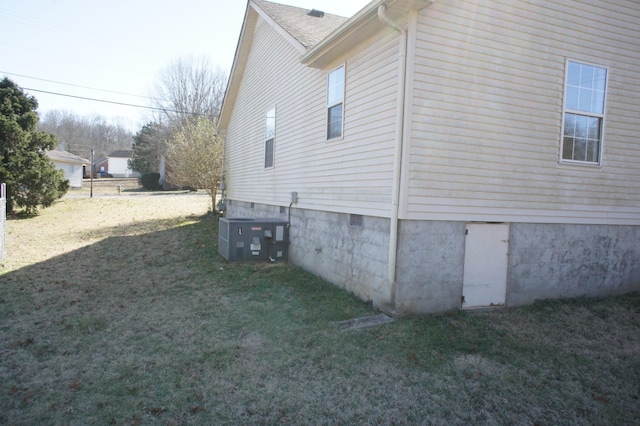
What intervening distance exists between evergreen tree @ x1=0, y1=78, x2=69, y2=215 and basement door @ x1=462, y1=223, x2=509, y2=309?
18.8 meters

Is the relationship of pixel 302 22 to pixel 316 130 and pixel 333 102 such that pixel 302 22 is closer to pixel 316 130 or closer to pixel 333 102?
pixel 316 130

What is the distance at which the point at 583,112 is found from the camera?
21.9ft

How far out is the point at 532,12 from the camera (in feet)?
20.2

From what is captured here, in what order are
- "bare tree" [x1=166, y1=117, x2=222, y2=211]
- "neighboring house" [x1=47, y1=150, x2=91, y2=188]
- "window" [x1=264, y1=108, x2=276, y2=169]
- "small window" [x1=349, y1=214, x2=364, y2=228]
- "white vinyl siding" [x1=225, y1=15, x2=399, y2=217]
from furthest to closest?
"neighboring house" [x1=47, y1=150, x2=91, y2=188], "bare tree" [x1=166, y1=117, x2=222, y2=211], "window" [x1=264, y1=108, x2=276, y2=169], "small window" [x1=349, y1=214, x2=364, y2=228], "white vinyl siding" [x1=225, y1=15, x2=399, y2=217]

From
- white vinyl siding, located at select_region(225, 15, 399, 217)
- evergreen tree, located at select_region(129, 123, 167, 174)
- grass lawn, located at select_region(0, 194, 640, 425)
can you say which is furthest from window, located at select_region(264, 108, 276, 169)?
evergreen tree, located at select_region(129, 123, 167, 174)

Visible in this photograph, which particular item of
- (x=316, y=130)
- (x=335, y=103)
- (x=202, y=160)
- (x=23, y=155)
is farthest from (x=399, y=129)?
(x=23, y=155)

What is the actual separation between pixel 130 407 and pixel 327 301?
3.46 m

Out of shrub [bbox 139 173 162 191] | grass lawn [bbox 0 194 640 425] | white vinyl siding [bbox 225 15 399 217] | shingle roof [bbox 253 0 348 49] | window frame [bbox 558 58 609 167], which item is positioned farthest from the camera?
shrub [bbox 139 173 162 191]

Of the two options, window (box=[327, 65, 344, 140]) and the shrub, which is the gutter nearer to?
window (box=[327, 65, 344, 140])

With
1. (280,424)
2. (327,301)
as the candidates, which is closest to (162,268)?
(327,301)

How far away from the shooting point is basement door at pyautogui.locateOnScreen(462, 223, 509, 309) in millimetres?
5961

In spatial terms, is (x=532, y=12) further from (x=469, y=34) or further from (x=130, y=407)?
(x=130, y=407)

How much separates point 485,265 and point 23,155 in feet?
Answer: 64.2

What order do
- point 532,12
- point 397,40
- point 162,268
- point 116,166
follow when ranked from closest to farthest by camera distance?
1. point 397,40
2. point 532,12
3. point 162,268
4. point 116,166
